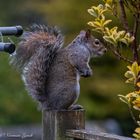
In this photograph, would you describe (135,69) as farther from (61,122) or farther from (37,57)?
(37,57)

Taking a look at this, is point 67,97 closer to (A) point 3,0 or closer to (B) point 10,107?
(B) point 10,107

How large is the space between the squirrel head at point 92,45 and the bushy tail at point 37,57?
0.24 meters

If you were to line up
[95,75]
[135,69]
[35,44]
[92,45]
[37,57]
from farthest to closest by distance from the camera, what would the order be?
[95,75], [92,45], [35,44], [37,57], [135,69]

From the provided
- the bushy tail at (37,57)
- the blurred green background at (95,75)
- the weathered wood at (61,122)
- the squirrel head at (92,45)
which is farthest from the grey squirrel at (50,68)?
the blurred green background at (95,75)

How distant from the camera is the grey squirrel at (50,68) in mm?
3699

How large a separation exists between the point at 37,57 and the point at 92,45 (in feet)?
1.53

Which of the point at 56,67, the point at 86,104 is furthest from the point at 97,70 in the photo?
the point at 56,67

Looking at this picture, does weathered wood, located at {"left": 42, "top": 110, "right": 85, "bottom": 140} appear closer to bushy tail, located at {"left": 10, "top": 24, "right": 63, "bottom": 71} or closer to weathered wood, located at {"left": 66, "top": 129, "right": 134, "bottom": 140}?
weathered wood, located at {"left": 66, "top": 129, "right": 134, "bottom": 140}

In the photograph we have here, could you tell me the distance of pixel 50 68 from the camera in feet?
12.5

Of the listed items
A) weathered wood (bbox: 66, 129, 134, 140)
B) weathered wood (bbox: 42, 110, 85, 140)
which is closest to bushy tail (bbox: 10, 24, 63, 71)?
weathered wood (bbox: 42, 110, 85, 140)

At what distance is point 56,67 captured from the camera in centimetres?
380

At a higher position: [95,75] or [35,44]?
[95,75]

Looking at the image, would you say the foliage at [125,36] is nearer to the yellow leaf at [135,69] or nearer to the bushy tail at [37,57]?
the yellow leaf at [135,69]

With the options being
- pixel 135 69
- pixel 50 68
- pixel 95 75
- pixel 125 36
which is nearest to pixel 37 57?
pixel 50 68
